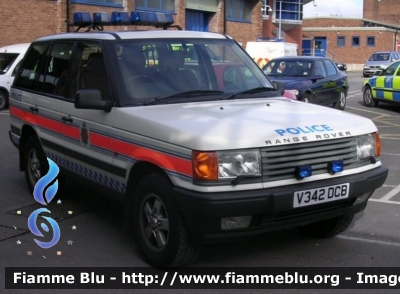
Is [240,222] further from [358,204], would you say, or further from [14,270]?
[14,270]

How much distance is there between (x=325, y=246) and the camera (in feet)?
18.1

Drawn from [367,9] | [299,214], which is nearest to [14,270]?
[299,214]

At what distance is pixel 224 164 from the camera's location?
4.38 meters

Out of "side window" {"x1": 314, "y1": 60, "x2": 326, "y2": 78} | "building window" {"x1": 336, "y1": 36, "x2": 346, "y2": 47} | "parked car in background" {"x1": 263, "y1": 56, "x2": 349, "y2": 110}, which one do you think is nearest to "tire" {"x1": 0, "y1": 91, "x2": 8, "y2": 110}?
"parked car in background" {"x1": 263, "y1": 56, "x2": 349, "y2": 110}

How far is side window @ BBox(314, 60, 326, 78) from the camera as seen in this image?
15691 millimetres

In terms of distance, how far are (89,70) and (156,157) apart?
1618 millimetres

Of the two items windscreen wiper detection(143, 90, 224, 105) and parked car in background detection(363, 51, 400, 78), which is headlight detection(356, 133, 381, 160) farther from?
parked car in background detection(363, 51, 400, 78)

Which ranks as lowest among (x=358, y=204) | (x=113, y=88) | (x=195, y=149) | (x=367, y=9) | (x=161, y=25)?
(x=358, y=204)

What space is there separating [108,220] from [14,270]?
Answer: 1.57m

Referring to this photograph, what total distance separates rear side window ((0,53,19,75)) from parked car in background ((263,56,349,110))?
23.7 feet

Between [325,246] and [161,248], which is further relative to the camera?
[325,246]

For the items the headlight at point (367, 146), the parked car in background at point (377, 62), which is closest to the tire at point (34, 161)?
the headlight at point (367, 146)

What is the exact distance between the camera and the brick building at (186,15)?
71.7 feet

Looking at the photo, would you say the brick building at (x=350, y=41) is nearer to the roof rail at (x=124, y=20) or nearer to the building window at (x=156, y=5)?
the building window at (x=156, y=5)
